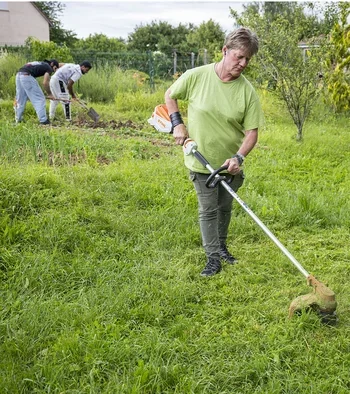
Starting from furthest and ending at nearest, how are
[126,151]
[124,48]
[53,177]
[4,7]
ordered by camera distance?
[124,48] < [4,7] < [126,151] < [53,177]

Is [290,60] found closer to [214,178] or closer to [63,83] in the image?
[63,83]

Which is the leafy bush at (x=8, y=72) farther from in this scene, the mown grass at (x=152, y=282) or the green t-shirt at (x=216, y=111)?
the green t-shirt at (x=216, y=111)

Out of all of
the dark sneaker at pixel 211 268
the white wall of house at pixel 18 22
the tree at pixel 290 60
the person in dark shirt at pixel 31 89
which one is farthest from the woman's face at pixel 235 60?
the white wall of house at pixel 18 22

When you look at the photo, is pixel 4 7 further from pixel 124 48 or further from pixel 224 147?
pixel 224 147

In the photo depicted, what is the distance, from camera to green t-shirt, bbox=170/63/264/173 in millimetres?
3314

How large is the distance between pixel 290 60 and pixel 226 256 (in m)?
5.29

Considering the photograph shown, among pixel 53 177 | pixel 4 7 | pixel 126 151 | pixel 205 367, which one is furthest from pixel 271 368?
pixel 4 7

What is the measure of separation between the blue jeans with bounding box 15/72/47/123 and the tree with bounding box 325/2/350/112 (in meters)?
5.88

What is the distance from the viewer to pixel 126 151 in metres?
6.72

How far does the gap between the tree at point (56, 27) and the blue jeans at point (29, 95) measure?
2852cm

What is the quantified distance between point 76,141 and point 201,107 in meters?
3.77

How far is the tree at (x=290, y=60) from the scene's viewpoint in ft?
26.2

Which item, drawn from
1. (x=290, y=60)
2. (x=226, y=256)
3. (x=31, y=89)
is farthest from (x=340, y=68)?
(x=226, y=256)

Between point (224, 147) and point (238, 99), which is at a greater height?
point (238, 99)
